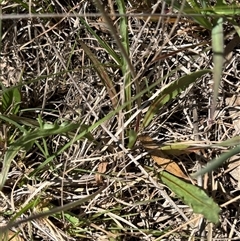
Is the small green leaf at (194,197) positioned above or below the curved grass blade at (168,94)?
below

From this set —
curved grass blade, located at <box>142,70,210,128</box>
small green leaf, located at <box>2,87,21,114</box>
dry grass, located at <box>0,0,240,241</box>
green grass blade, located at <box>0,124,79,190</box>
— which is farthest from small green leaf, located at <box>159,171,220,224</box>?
small green leaf, located at <box>2,87,21,114</box>

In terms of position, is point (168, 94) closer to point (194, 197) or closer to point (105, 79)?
point (105, 79)

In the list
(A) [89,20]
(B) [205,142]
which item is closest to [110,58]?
(A) [89,20]

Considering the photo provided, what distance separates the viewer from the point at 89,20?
1.44 meters

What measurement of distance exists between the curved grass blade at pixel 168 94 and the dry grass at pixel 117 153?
0.06 metres

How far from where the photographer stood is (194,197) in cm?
126

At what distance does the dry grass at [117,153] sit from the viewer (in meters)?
1.34

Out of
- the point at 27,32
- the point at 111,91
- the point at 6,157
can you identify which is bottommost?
the point at 6,157

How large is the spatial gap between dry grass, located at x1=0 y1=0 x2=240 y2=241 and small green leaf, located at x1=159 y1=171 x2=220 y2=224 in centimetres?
4

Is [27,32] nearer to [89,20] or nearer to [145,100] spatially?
[89,20]

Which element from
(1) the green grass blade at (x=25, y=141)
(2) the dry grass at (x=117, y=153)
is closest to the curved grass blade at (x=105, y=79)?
(2) the dry grass at (x=117, y=153)

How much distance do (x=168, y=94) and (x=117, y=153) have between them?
0.23 metres

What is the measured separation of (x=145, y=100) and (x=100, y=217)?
38 cm

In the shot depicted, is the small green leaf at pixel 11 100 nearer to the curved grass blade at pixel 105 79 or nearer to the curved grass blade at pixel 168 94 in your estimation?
the curved grass blade at pixel 105 79
